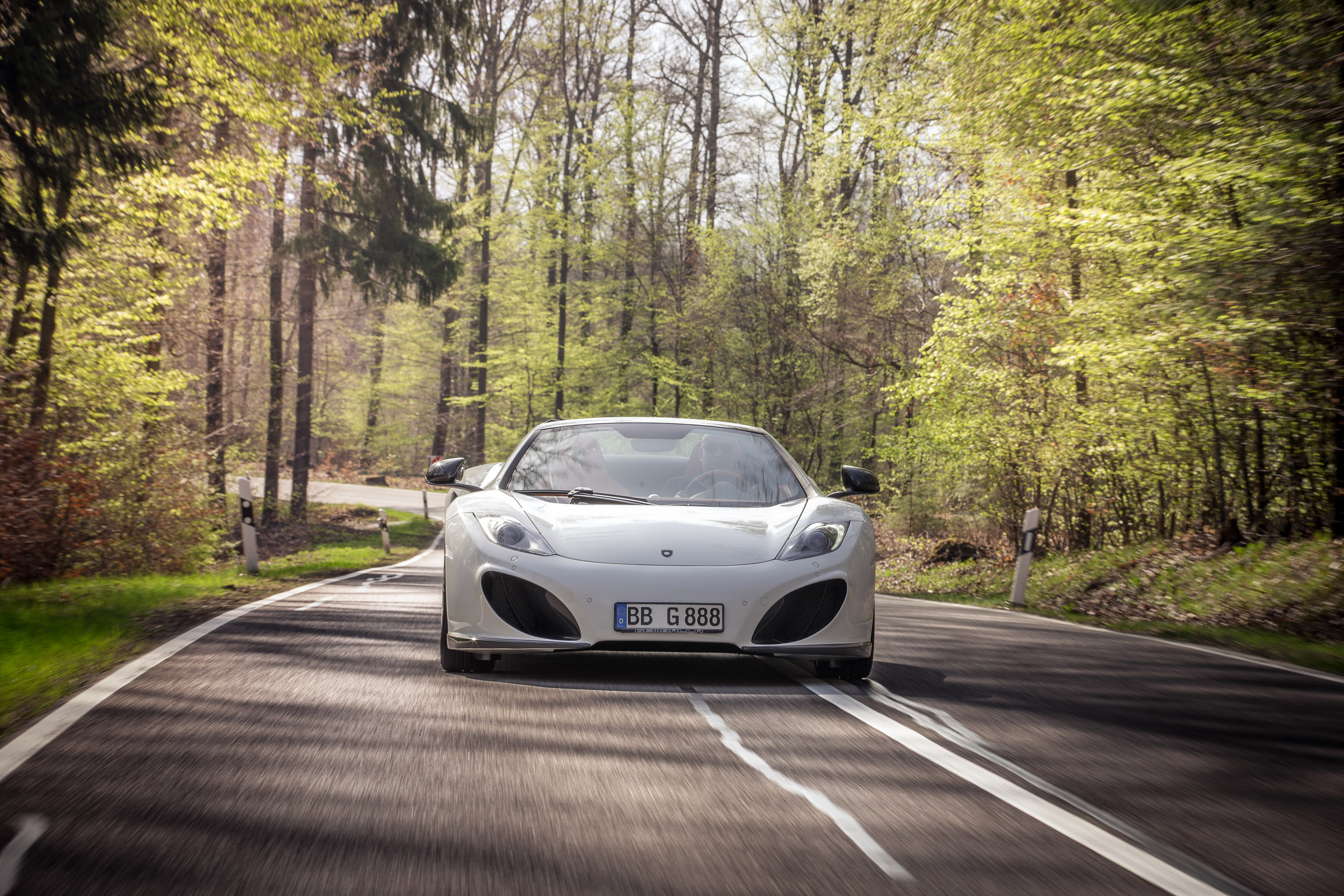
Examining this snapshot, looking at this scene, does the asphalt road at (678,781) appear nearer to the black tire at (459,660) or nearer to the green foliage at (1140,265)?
the black tire at (459,660)

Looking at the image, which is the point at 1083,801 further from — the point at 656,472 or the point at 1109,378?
the point at 1109,378

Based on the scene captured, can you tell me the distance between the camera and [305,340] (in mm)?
26906

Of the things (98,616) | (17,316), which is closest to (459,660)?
(98,616)

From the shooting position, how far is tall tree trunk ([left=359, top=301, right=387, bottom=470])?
154 feet

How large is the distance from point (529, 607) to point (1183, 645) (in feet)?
16.8

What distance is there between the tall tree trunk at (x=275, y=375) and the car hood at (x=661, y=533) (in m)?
19.7

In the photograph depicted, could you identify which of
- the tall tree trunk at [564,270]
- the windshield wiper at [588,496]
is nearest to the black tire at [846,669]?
the windshield wiper at [588,496]

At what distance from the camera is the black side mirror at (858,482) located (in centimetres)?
596

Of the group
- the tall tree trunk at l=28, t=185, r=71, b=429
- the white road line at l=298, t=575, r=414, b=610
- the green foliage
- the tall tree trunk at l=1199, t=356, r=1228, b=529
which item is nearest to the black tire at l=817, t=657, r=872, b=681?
the white road line at l=298, t=575, r=414, b=610

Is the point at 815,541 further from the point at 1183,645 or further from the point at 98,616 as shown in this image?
the point at 98,616

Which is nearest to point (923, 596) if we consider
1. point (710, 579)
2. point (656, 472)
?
point (656, 472)

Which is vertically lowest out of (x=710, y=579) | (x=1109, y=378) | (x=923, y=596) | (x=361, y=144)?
(x=923, y=596)

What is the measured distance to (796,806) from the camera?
3.40 m

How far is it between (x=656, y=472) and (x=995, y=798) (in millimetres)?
3438
